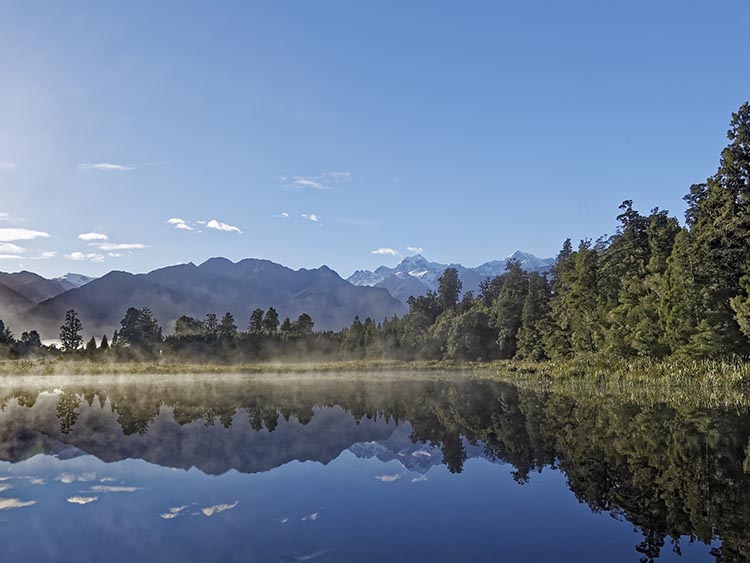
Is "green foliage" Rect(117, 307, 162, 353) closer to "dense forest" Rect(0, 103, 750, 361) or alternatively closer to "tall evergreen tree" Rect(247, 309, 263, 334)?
"dense forest" Rect(0, 103, 750, 361)

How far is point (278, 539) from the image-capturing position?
9.92m

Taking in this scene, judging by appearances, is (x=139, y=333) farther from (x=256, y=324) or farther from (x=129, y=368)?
(x=129, y=368)

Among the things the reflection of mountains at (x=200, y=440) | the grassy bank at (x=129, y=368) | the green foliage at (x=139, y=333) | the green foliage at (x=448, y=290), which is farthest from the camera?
the green foliage at (x=448, y=290)

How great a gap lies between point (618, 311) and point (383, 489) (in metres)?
50.7

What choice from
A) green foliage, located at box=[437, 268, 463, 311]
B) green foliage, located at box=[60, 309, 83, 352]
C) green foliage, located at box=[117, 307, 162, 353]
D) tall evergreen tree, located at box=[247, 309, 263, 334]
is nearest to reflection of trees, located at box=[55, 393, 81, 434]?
green foliage, located at box=[117, 307, 162, 353]

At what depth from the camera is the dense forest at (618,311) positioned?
43.8m


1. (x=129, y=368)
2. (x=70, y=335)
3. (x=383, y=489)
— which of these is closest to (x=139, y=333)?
(x=70, y=335)

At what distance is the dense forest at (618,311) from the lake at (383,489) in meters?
20.7

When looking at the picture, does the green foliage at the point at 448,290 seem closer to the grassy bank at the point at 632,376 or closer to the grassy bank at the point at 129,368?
the grassy bank at the point at 129,368

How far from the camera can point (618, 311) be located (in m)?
57.8

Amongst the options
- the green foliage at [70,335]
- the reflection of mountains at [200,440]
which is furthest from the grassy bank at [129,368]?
the reflection of mountains at [200,440]

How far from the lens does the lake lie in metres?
9.61

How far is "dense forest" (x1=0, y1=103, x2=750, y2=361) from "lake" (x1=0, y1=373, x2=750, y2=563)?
68.0 feet

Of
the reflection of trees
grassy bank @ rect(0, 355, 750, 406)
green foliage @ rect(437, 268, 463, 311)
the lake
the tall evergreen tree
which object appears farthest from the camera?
the tall evergreen tree
